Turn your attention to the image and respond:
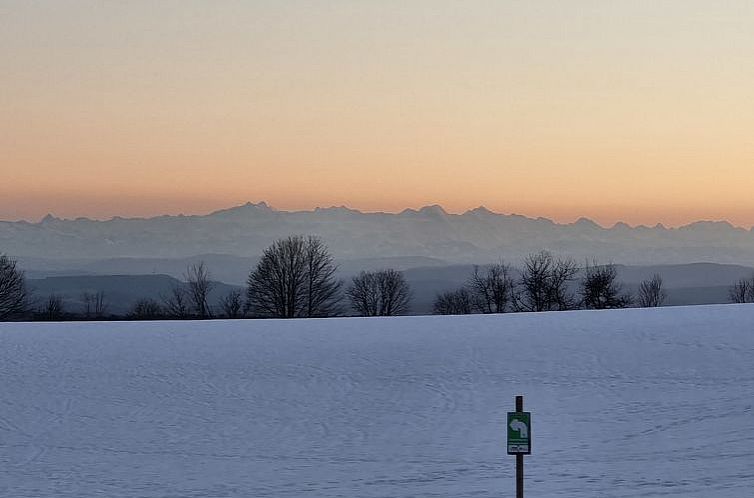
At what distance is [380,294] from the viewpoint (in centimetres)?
14275

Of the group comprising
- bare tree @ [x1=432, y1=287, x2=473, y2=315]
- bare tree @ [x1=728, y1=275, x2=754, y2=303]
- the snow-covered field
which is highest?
bare tree @ [x1=728, y1=275, x2=754, y2=303]

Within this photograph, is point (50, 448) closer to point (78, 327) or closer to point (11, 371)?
point (11, 371)

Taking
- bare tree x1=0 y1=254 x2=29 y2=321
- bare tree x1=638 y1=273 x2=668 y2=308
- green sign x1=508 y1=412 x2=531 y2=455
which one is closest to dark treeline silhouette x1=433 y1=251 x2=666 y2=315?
bare tree x1=638 y1=273 x2=668 y2=308

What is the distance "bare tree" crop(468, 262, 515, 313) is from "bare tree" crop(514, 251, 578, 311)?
4132 millimetres

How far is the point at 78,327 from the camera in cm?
4088

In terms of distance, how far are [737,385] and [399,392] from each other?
8.66 metres

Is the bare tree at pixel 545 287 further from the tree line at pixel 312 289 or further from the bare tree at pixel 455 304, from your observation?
the bare tree at pixel 455 304

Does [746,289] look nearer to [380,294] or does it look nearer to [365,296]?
[380,294]

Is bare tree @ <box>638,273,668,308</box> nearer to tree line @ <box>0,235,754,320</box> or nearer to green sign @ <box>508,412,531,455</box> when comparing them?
tree line @ <box>0,235,754,320</box>

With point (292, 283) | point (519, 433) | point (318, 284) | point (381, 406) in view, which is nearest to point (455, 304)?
point (318, 284)

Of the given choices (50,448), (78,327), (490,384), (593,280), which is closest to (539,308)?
(593,280)

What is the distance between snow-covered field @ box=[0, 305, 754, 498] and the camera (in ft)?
63.4

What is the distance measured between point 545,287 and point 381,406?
86943 millimetres

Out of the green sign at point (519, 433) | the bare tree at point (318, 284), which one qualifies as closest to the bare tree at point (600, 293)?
the bare tree at point (318, 284)
